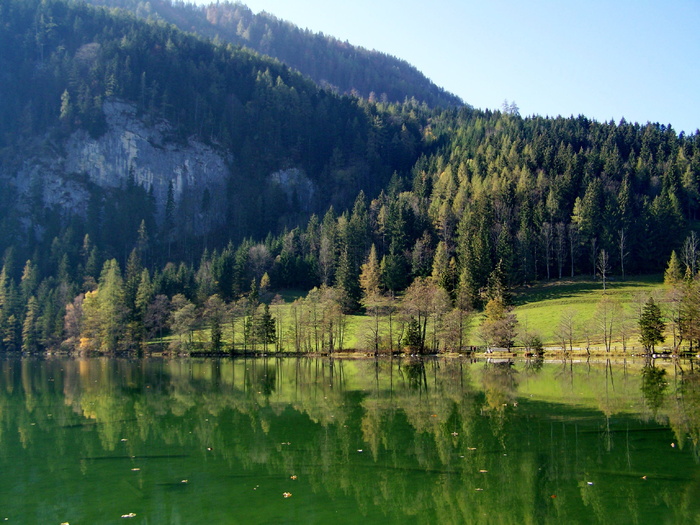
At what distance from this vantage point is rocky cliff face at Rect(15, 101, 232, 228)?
175 meters

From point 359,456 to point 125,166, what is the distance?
181 m

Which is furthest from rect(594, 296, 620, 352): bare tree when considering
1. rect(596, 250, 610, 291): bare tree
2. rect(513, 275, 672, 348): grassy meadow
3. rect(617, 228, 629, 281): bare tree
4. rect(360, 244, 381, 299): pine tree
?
rect(360, 244, 381, 299): pine tree

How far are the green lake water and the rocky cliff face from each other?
152420 millimetres

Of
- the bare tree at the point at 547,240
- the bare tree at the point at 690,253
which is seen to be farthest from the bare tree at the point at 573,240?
the bare tree at the point at 690,253

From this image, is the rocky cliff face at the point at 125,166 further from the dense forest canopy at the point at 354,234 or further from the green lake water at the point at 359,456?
the green lake water at the point at 359,456

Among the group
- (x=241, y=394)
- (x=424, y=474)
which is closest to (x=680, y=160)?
(x=241, y=394)

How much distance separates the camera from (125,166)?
182m

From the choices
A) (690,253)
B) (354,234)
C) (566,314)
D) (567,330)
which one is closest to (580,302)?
(566,314)

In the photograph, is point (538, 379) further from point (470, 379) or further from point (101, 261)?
point (101, 261)

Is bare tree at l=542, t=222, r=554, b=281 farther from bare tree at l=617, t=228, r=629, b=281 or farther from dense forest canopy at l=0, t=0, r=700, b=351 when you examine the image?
bare tree at l=617, t=228, r=629, b=281

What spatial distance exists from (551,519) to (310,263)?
389 feet

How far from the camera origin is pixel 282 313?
328 ft

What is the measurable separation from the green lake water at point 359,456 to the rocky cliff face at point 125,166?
6001 inches

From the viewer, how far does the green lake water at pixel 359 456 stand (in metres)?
15.5
